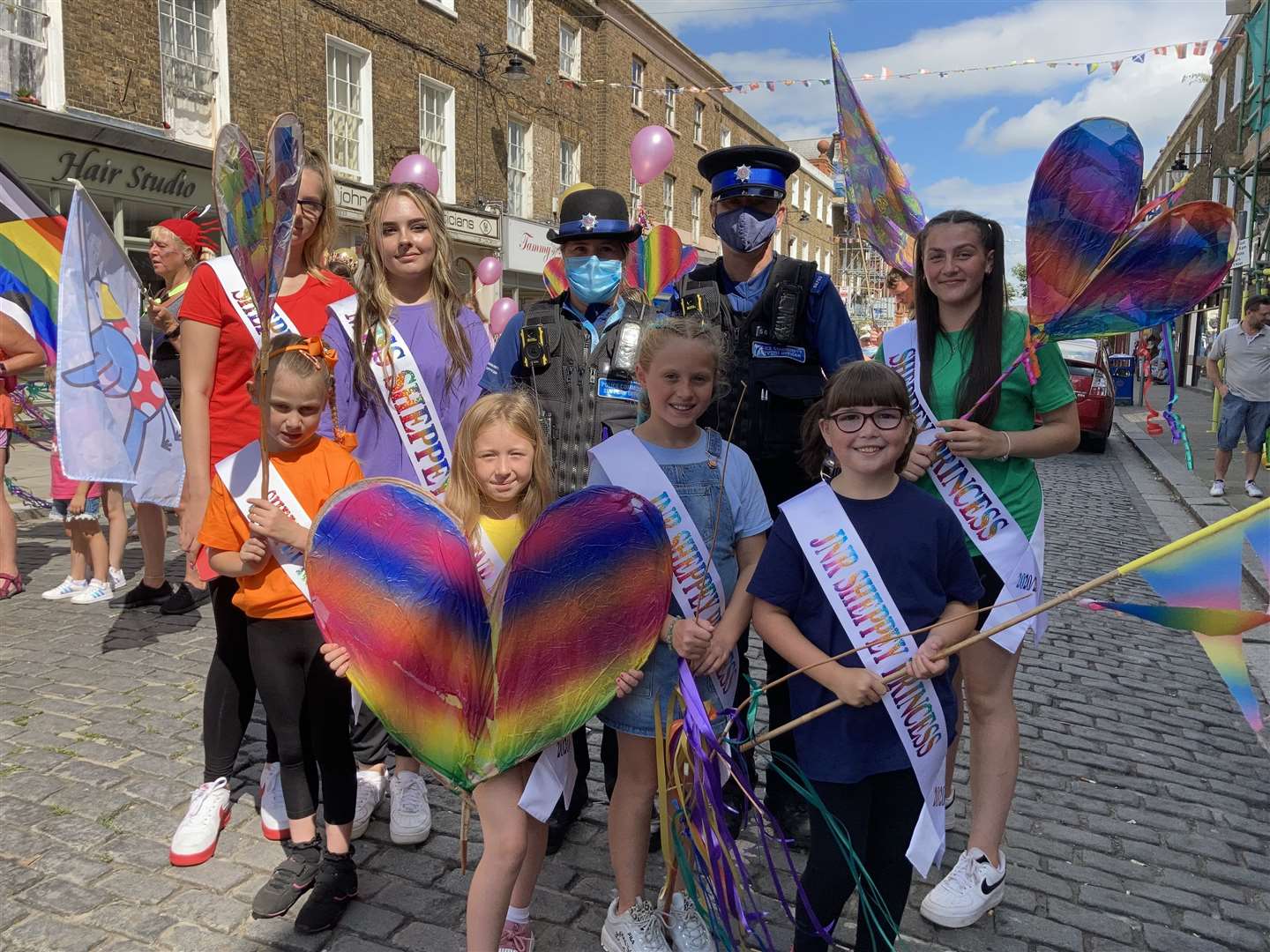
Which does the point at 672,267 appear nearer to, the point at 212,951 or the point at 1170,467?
the point at 212,951

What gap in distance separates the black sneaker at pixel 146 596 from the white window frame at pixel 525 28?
15.7 meters

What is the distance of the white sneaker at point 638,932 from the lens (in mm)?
2205

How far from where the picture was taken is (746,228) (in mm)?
2865

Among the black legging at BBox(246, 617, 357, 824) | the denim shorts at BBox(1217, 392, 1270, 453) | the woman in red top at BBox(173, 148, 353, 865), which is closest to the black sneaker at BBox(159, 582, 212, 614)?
the woman in red top at BBox(173, 148, 353, 865)

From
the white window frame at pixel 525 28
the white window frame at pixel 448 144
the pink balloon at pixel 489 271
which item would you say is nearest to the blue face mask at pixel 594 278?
the pink balloon at pixel 489 271

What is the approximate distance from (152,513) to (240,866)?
308 cm

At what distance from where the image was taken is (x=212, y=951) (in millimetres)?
2252

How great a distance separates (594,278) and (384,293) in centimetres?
63

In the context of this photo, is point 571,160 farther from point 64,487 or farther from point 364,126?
point 64,487

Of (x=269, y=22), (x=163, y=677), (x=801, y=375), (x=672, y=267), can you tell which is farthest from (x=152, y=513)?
(x=269, y=22)

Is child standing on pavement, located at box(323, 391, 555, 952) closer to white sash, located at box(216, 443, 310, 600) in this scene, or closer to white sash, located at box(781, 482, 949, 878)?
white sash, located at box(216, 443, 310, 600)

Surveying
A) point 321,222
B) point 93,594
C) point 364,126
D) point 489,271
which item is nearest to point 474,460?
point 321,222

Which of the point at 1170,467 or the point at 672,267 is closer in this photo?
the point at 672,267

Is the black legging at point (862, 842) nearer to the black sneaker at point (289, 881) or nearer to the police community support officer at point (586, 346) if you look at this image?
the police community support officer at point (586, 346)
